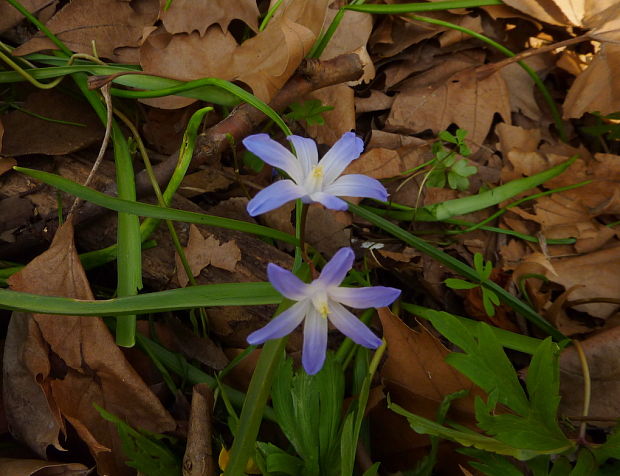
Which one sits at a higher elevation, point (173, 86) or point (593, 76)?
point (173, 86)

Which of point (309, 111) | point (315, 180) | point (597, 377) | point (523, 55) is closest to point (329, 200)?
point (315, 180)

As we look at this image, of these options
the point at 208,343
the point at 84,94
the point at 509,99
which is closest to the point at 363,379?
the point at 208,343

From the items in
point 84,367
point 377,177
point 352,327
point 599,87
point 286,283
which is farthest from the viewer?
point 599,87

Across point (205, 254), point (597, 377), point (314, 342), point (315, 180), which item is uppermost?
point (315, 180)

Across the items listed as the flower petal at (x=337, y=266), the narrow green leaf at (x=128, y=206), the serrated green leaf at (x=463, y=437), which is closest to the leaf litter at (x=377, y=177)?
the serrated green leaf at (x=463, y=437)

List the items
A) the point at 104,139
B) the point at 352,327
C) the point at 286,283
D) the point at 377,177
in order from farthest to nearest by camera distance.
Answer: the point at 377,177, the point at 104,139, the point at 352,327, the point at 286,283

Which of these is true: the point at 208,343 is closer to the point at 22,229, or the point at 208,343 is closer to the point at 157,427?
the point at 157,427

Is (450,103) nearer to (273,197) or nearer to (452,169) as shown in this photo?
(452,169)

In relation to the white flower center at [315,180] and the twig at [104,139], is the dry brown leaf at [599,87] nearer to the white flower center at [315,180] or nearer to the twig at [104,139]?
the white flower center at [315,180]
